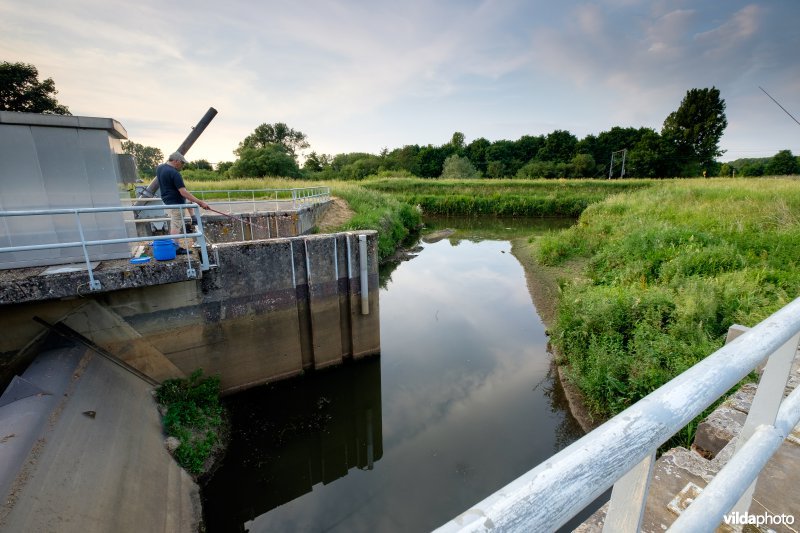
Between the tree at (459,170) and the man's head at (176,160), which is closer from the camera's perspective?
the man's head at (176,160)

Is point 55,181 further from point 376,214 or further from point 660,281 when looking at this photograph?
point 376,214

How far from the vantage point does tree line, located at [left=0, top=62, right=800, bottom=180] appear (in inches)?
1631

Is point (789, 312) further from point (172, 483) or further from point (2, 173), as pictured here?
point (2, 173)

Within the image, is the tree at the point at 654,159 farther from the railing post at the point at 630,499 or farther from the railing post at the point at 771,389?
the railing post at the point at 630,499

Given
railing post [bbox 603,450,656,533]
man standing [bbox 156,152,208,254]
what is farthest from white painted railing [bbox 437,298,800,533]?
man standing [bbox 156,152,208,254]

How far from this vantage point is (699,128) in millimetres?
54500

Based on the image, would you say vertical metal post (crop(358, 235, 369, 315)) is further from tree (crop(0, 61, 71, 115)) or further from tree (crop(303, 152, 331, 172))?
tree (crop(303, 152, 331, 172))


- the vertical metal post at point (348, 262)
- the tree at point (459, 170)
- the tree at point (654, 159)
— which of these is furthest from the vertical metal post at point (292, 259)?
the tree at point (654, 159)

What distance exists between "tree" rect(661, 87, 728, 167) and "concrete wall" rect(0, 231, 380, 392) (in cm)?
6157

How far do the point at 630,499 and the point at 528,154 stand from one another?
7706cm

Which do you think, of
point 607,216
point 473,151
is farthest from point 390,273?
point 473,151

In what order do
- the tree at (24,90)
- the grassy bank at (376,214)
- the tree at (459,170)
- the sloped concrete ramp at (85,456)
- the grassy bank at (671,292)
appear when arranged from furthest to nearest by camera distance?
the tree at (459,170), the tree at (24,90), the grassy bank at (376,214), the grassy bank at (671,292), the sloped concrete ramp at (85,456)

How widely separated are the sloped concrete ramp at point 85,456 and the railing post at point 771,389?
511 centimetres

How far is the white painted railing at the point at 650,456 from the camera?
25.0 inches
